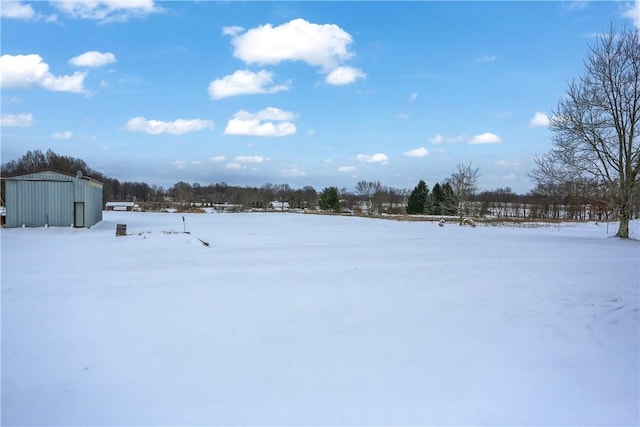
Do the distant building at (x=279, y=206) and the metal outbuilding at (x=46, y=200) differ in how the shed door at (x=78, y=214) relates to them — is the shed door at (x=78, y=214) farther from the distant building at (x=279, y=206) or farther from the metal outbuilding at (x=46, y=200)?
the distant building at (x=279, y=206)

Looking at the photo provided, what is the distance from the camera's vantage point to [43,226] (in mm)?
22109

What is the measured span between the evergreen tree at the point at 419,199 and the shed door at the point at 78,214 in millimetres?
48917

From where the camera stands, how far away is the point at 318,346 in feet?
18.6

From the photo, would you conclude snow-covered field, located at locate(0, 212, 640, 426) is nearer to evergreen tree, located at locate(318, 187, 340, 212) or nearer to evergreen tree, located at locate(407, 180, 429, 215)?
evergreen tree, located at locate(407, 180, 429, 215)

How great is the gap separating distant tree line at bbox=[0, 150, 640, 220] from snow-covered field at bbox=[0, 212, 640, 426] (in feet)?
46.0

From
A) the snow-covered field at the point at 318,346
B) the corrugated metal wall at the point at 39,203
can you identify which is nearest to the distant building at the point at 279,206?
the corrugated metal wall at the point at 39,203

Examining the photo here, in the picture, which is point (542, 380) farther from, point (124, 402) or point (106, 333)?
point (106, 333)

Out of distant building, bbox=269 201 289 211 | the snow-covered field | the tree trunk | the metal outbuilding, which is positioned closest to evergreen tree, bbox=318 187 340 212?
distant building, bbox=269 201 289 211

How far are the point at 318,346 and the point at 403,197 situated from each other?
97.0m

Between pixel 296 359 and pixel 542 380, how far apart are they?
283 cm

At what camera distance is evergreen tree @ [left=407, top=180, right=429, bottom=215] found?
63.2m

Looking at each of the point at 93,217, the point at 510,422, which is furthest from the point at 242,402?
the point at 93,217

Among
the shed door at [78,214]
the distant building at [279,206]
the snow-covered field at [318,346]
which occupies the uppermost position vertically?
the distant building at [279,206]

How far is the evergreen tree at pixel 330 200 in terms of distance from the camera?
7012 cm
